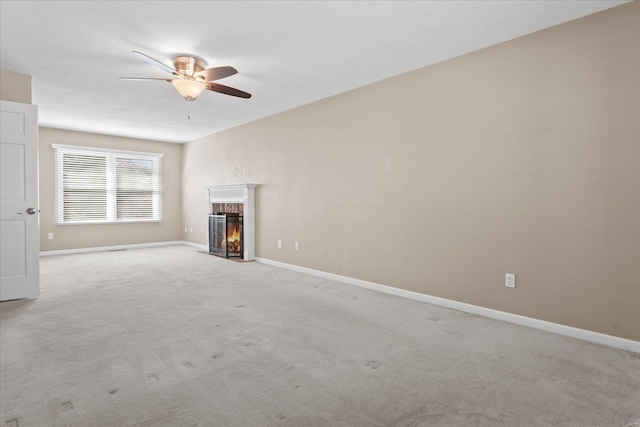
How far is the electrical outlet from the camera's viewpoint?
10.2 ft

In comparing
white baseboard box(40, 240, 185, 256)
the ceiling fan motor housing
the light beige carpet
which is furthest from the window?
the ceiling fan motor housing

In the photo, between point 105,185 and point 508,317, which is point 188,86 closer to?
point 508,317

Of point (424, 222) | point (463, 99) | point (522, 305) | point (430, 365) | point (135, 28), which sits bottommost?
point (430, 365)

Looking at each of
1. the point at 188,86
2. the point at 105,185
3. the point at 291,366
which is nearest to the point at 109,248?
the point at 105,185

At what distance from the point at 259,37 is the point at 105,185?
20.1 feet

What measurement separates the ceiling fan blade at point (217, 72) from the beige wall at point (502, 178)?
1.86 meters

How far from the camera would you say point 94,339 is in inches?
105

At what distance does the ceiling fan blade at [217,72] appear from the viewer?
3143 mm

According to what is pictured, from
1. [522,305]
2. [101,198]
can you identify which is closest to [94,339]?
[522,305]

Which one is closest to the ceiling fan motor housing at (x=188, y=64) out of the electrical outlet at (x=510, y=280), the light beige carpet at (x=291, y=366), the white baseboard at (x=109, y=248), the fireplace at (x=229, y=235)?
the light beige carpet at (x=291, y=366)

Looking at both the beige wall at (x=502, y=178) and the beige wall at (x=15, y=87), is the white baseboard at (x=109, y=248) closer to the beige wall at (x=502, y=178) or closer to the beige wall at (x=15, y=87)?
the beige wall at (x=15, y=87)

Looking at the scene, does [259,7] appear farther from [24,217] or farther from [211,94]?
[24,217]

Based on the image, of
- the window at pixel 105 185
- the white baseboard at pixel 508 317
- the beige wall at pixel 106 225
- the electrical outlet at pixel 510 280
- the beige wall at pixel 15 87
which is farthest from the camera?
the window at pixel 105 185

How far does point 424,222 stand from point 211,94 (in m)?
3.38
